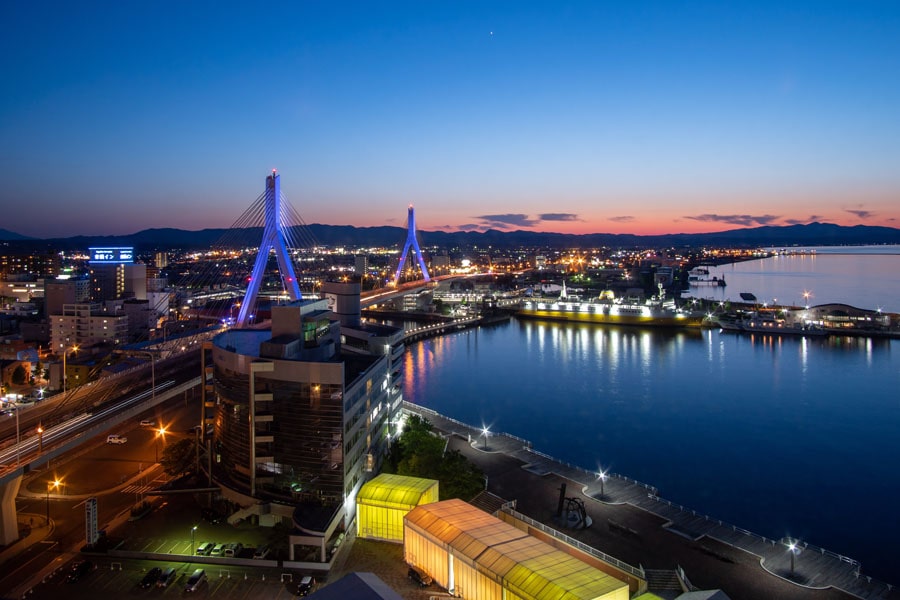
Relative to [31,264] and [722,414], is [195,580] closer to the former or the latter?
[722,414]

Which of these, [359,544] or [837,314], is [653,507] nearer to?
[359,544]

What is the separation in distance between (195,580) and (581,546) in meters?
2.16

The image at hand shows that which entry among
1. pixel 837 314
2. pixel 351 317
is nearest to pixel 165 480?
pixel 351 317

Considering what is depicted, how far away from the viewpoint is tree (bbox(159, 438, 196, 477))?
15.6 ft

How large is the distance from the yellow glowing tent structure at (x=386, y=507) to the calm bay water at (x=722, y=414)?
96.4 inches

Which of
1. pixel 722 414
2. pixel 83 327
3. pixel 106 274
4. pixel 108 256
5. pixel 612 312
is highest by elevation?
pixel 108 256

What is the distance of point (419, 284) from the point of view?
18.9 meters

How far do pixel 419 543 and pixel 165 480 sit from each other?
2.44 metres

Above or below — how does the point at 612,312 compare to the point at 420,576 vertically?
above

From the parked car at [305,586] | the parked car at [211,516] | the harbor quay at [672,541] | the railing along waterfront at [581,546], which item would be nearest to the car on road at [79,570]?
the parked car at [211,516]

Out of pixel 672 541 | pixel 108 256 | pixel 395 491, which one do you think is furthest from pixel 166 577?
pixel 108 256

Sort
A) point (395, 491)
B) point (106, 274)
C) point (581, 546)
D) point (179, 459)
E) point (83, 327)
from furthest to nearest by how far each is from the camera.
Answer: point (106, 274) → point (83, 327) → point (179, 459) → point (395, 491) → point (581, 546)

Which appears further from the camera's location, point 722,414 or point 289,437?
point 722,414

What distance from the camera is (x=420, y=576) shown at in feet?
11.0
